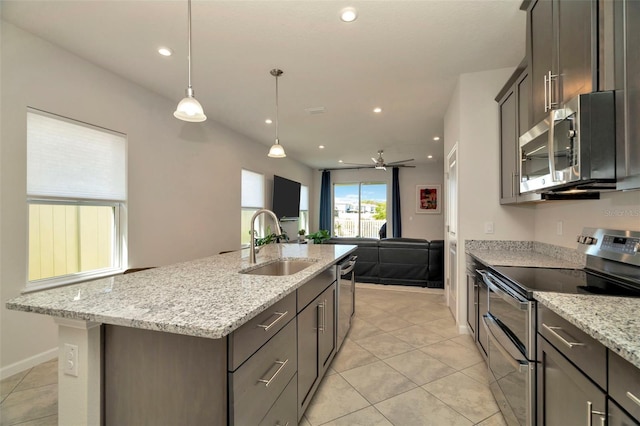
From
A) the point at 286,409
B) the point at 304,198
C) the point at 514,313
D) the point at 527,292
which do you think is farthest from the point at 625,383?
Result: the point at 304,198

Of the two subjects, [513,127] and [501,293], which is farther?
[513,127]

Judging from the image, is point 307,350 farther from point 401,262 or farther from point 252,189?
point 252,189

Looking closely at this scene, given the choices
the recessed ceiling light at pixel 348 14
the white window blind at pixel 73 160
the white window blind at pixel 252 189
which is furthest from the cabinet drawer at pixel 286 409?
the white window blind at pixel 252 189

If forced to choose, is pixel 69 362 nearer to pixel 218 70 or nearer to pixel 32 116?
pixel 32 116

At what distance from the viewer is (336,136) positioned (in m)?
5.56

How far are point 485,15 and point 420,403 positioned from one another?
2864 mm

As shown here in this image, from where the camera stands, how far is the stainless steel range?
138 cm

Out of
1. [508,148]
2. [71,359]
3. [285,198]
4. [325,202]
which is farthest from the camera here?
[325,202]

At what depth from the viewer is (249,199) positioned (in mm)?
5734

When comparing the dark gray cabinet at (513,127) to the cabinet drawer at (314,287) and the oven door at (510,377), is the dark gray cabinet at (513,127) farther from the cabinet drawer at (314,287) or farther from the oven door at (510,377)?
the cabinet drawer at (314,287)

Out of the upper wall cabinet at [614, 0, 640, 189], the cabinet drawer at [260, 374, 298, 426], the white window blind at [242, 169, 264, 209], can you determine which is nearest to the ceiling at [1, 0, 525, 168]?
the upper wall cabinet at [614, 0, 640, 189]

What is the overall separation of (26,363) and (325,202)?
25.1 feet

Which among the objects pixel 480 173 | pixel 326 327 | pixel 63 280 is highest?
pixel 480 173

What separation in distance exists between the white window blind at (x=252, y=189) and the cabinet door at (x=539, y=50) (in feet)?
15.3
